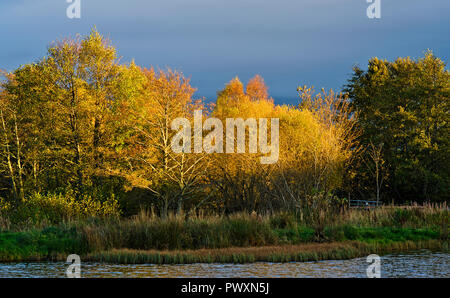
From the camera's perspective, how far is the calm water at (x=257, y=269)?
54.9 feet

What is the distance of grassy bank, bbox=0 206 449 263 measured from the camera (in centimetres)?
1981

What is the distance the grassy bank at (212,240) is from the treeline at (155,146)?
4.50 m

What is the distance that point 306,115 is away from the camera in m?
32.5

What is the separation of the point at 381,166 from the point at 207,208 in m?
16.6

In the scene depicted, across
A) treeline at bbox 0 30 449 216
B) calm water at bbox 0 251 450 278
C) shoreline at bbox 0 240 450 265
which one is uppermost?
treeline at bbox 0 30 449 216

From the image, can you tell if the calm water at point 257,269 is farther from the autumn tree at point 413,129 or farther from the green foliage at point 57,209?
the autumn tree at point 413,129

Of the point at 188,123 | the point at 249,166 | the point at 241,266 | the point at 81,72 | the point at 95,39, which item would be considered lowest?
the point at 241,266

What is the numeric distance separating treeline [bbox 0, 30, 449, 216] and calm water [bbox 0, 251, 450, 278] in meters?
8.70

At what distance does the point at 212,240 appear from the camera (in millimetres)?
21625

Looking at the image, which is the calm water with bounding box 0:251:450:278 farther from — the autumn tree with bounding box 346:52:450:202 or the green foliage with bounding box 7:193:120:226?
the autumn tree with bounding box 346:52:450:202

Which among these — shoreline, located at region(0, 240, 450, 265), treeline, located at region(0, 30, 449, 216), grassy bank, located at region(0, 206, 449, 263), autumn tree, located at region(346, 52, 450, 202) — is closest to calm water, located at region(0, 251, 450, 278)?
shoreline, located at region(0, 240, 450, 265)

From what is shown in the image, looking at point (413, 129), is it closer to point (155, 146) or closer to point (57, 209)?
point (155, 146)
